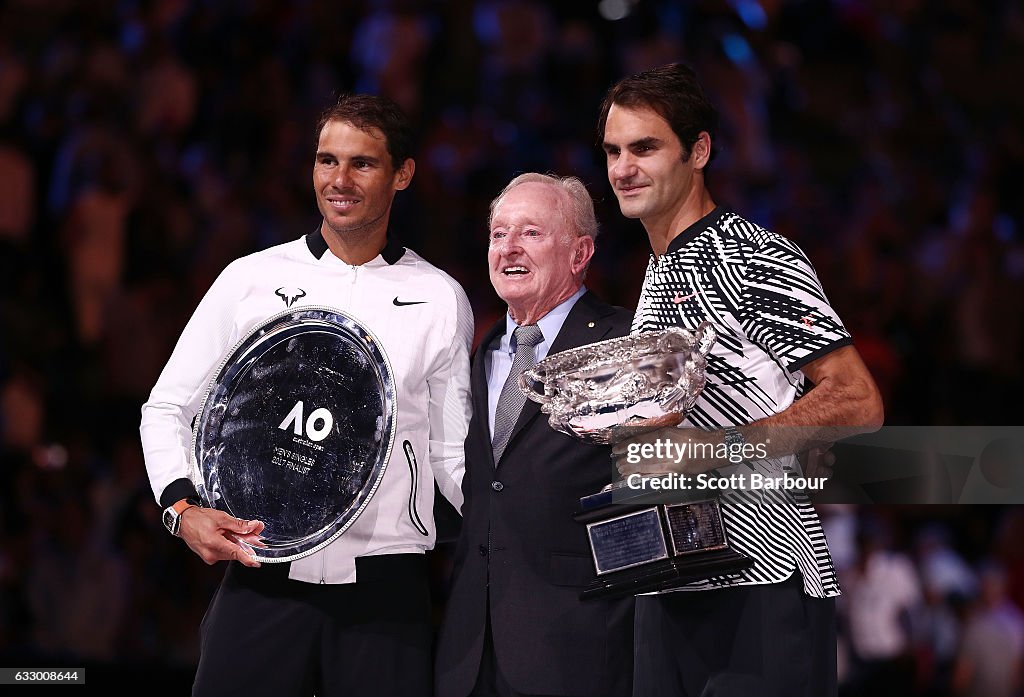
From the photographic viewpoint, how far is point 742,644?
2.76 m

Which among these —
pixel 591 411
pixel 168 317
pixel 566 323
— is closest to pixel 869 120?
pixel 168 317

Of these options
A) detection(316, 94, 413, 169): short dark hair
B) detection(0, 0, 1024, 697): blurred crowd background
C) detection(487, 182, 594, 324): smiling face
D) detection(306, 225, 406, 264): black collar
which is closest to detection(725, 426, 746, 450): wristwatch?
detection(487, 182, 594, 324): smiling face

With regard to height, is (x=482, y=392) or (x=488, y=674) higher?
(x=482, y=392)

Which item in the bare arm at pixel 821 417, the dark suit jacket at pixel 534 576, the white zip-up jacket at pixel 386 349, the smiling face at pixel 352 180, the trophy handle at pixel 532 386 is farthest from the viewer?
the smiling face at pixel 352 180

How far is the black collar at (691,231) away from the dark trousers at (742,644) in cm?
80

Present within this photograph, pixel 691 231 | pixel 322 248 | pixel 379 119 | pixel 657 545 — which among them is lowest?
pixel 657 545

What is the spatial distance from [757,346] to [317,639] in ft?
4.75

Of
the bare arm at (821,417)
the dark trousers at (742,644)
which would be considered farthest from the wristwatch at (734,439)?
the dark trousers at (742,644)

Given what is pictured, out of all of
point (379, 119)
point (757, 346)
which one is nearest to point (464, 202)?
point (379, 119)

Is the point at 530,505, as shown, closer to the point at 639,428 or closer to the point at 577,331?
the point at 577,331

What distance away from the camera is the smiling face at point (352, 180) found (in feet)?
11.9

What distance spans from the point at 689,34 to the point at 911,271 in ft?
7.72

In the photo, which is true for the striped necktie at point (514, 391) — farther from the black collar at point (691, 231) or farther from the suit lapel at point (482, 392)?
the black collar at point (691, 231)

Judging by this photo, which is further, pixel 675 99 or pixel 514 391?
pixel 514 391
